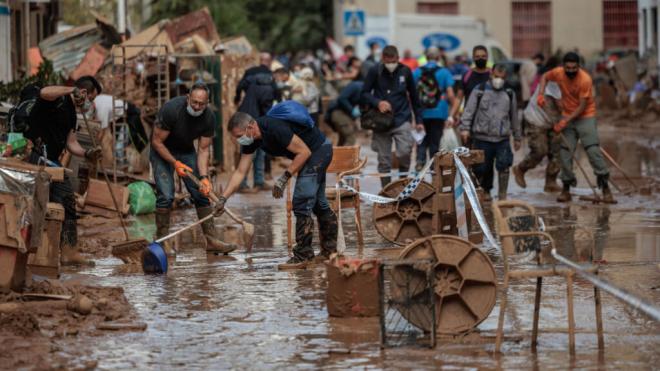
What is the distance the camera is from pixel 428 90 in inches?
739

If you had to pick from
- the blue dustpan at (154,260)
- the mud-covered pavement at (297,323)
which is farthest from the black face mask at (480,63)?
the blue dustpan at (154,260)

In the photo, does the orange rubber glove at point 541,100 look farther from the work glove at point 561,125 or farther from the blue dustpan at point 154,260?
the blue dustpan at point 154,260

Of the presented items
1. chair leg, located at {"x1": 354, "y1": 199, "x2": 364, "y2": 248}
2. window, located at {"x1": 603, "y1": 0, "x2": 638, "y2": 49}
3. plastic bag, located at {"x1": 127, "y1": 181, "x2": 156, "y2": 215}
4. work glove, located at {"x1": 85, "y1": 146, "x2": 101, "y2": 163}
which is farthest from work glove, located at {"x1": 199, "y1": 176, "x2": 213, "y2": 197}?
window, located at {"x1": 603, "y1": 0, "x2": 638, "y2": 49}

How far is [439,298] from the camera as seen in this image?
9422 mm

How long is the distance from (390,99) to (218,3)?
28427mm

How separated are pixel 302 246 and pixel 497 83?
5428 millimetres

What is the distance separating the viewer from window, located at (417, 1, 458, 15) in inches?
2173

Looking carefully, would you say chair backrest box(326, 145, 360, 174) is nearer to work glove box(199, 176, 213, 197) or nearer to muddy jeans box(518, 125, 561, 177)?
work glove box(199, 176, 213, 197)

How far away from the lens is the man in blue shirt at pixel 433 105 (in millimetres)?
18703

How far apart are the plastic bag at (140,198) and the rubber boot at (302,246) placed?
504 cm

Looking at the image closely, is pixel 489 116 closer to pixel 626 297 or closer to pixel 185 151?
pixel 185 151

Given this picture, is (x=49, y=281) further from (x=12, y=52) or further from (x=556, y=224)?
(x=12, y=52)

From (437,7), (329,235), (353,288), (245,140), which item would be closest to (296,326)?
(353,288)

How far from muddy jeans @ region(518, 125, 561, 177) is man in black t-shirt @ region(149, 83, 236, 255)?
6244 mm
